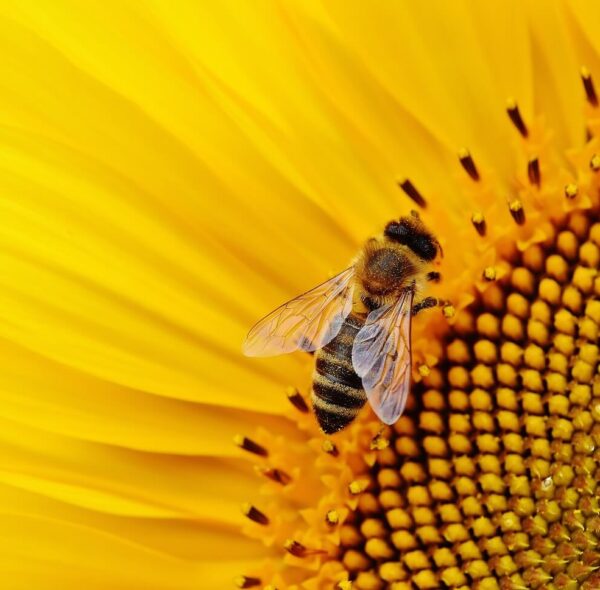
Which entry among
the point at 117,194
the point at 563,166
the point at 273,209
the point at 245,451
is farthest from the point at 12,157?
the point at 563,166

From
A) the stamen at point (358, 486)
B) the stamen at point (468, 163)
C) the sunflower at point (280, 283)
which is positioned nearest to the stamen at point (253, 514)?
the sunflower at point (280, 283)

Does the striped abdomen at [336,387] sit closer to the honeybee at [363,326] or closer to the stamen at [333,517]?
the honeybee at [363,326]

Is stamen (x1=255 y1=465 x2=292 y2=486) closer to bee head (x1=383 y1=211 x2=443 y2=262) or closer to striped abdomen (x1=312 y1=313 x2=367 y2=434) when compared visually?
striped abdomen (x1=312 y1=313 x2=367 y2=434)

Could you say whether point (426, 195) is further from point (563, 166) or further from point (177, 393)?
point (177, 393)

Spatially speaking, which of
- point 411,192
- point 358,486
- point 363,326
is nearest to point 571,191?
point 411,192

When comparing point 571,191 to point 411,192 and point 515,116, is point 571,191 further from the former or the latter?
point 411,192

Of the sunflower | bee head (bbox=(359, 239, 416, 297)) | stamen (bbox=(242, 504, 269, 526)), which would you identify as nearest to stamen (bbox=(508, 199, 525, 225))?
the sunflower
